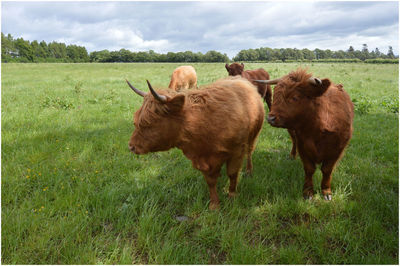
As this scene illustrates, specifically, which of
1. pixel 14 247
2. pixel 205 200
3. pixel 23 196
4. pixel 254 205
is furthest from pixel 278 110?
pixel 23 196

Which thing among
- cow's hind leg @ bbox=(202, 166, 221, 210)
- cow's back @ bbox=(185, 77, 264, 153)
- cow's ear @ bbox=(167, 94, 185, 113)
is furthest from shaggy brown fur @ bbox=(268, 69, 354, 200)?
cow's ear @ bbox=(167, 94, 185, 113)

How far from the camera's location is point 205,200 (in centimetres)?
364

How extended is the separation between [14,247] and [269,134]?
5805mm

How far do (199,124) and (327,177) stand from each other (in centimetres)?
221

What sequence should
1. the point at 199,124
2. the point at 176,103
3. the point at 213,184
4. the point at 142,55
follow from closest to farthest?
the point at 176,103, the point at 199,124, the point at 213,184, the point at 142,55

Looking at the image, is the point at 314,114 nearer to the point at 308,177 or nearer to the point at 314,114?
the point at 314,114

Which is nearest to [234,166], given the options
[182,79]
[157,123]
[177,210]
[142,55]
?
[177,210]

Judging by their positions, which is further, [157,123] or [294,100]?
[294,100]

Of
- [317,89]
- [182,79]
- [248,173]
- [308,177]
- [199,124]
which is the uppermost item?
[182,79]

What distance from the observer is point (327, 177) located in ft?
11.5

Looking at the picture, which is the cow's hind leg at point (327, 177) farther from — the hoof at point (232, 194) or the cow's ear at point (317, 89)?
the hoof at point (232, 194)

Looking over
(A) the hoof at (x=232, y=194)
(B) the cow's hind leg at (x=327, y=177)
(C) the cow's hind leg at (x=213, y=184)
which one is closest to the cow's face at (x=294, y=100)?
(B) the cow's hind leg at (x=327, y=177)

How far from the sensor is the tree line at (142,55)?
52125mm

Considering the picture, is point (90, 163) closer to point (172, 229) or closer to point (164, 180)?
point (164, 180)
